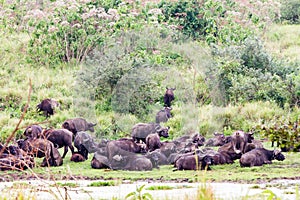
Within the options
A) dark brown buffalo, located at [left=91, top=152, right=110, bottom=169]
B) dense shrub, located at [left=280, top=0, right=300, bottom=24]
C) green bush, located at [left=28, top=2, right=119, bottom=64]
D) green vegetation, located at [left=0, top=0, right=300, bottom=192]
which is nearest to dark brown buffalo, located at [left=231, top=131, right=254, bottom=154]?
green vegetation, located at [left=0, top=0, right=300, bottom=192]

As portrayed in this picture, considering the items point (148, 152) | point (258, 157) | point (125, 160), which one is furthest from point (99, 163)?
point (258, 157)

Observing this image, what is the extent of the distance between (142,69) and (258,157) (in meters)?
5.51

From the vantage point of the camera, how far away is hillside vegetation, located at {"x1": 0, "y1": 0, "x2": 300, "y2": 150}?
52.9 ft

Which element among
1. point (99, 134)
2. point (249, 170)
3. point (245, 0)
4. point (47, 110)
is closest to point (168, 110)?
point (99, 134)

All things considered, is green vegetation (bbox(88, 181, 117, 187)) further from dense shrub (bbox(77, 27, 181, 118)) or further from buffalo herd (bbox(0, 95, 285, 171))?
dense shrub (bbox(77, 27, 181, 118))

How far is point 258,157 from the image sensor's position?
37.2ft

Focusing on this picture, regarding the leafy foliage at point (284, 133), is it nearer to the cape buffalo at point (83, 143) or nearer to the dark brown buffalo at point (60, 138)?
the cape buffalo at point (83, 143)

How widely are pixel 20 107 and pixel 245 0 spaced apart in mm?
14880

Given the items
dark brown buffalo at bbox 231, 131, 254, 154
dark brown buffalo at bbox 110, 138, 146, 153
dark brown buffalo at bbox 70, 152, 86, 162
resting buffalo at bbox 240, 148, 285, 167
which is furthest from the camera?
dark brown buffalo at bbox 70, 152, 86, 162

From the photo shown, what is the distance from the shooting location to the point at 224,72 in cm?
1848

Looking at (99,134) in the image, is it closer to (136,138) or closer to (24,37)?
(136,138)

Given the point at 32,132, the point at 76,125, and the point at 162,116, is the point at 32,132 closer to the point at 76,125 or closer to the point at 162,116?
the point at 76,125

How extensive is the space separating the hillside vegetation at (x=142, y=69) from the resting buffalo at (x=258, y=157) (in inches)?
124

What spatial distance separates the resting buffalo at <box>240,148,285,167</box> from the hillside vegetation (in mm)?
3162
